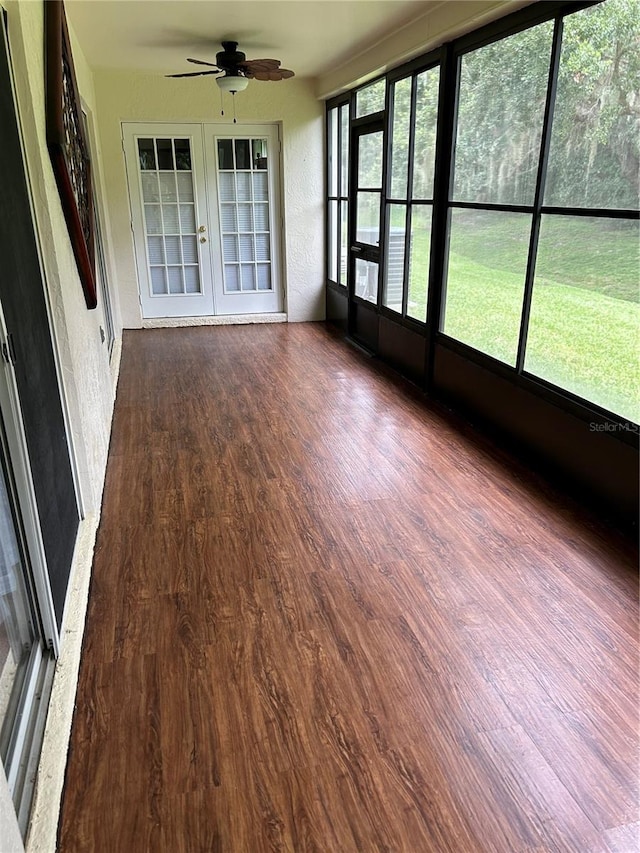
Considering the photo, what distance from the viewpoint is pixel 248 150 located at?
21.7 feet

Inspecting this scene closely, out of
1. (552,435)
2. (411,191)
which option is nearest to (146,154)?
(411,191)

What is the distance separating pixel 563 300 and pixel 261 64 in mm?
2853

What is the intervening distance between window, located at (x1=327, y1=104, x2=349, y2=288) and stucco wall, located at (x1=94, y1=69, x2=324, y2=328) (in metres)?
0.12

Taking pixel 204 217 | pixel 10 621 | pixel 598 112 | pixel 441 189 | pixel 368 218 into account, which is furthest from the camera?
pixel 204 217

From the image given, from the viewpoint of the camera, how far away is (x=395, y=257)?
5172 millimetres

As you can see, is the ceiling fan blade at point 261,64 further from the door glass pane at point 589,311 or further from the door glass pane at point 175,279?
the door glass pane at point 175,279

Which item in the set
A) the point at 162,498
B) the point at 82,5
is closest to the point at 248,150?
the point at 82,5

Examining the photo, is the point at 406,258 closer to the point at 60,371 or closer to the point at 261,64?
the point at 261,64

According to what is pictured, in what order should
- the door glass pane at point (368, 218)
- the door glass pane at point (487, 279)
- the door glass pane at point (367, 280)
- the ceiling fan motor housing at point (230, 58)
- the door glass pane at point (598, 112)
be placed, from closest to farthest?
the door glass pane at point (598, 112)
the door glass pane at point (487, 279)
the ceiling fan motor housing at point (230, 58)
the door glass pane at point (368, 218)
the door glass pane at point (367, 280)

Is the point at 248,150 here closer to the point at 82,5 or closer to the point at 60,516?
the point at 82,5

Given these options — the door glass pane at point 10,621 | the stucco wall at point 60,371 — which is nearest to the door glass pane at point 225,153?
the stucco wall at point 60,371

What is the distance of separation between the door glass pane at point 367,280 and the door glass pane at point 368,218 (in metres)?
0.21

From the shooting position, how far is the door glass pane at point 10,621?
1.57 meters

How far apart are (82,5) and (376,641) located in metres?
4.04
